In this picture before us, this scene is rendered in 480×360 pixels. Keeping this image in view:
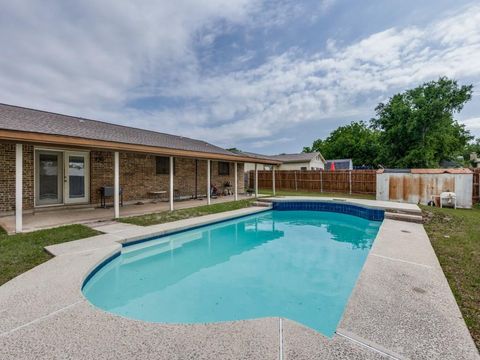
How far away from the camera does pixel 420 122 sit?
18859 millimetres

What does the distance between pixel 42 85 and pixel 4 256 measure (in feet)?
36.8

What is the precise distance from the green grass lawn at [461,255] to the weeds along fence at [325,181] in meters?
7.78

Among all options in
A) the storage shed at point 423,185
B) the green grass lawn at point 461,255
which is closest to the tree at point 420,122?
the storage shed at point 423,185

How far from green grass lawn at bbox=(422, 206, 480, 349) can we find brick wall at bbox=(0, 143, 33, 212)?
34.1ft

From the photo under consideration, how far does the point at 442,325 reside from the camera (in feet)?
7.45

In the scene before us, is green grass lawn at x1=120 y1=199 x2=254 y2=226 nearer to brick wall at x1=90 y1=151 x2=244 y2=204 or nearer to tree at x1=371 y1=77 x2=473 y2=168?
brick wall at x1=90 y1=151 x2=244 y2=204

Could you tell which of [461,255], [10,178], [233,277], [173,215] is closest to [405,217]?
[461,255]

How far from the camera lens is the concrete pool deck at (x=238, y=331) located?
1.88 m

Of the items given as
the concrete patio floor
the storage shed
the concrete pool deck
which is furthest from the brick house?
the storage shed

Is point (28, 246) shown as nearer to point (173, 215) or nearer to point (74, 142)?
point (74, 142)

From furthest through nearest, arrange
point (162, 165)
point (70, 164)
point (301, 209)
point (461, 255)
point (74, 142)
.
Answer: point (301, 209)
point (162, 165)
point (70, 164)
point (74, 142)
point (461, 255)

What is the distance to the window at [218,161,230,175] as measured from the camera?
15038 millimetres

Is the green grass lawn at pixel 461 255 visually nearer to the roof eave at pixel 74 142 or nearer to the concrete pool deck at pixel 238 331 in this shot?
the concrete pool deck at pixel 238 331

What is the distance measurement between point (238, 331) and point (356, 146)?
3429 cm
